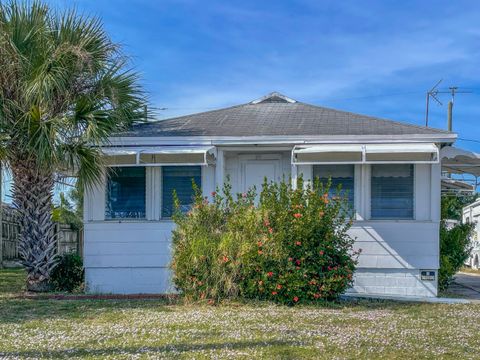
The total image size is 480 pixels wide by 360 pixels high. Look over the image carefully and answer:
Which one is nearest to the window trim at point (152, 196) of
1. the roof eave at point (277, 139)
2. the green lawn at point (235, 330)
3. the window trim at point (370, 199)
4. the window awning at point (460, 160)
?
the roof eave at point (277, 139)

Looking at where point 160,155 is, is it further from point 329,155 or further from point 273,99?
point 273,99

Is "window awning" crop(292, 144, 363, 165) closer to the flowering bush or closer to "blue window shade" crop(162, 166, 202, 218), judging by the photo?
the flowering bush

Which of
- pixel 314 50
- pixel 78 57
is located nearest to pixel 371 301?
pixel 78 57

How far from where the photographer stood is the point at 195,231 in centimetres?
983

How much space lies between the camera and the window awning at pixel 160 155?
11.2 metres

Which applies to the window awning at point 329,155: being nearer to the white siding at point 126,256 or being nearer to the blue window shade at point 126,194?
the white siding at point 126,256

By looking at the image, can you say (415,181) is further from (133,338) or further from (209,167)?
(133,338)

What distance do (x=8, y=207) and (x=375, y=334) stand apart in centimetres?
1605

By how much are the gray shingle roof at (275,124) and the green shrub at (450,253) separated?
291 cm

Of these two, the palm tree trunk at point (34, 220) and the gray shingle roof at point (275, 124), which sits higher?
the gray shingle roof at point (275, 124)

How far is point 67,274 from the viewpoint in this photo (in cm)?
1183

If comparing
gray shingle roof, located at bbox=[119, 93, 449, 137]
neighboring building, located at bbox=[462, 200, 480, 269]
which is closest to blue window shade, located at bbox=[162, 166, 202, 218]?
gray shingle roof, located at bbox=[119, 93, 449, 137]

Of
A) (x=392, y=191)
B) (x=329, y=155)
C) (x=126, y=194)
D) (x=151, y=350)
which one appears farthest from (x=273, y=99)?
(x=151, y=350)

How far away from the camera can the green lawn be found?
234 inches
